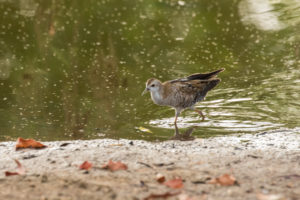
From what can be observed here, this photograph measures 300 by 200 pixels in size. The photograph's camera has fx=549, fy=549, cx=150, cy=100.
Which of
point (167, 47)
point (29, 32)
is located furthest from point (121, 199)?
point (29, 32)

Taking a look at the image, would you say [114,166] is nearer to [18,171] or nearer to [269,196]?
[18,171]

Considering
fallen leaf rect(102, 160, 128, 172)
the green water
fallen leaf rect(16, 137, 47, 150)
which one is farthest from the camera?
the green water

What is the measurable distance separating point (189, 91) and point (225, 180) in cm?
348

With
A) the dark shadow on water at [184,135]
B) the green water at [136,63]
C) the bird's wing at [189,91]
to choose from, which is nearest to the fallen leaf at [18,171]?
the green water at [136,63]

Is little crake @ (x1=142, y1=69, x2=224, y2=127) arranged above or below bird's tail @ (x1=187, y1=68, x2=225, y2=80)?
below

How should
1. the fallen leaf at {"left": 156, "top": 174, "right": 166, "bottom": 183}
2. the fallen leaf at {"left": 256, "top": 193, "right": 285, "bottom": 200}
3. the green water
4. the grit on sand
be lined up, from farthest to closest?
1. the green water
2. the fallen leaf at {"left": 156, "top": 174, "right": 166, "bottom": 183}
3. the grit on sand
4. the fallen leaf at {"left": 256, "top": 193, "right": 285, "bottom": 200}

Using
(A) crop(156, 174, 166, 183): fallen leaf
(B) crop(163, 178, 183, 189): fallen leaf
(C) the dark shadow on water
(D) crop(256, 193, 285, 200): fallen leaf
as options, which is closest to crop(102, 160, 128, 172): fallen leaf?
(A) crop(156, 174, 166, 183): fallen leaf

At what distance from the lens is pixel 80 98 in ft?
28.9

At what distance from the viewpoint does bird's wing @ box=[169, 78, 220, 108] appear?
8.09 metres

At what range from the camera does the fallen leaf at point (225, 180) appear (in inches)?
189

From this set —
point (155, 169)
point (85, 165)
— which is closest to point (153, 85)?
point (155, 169)

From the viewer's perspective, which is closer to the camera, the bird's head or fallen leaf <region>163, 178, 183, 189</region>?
fallen leaf <region>163, 178, 183, 189</region>

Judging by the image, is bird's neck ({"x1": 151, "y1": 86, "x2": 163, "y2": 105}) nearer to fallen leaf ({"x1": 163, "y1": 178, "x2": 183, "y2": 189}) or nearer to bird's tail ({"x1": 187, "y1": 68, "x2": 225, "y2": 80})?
bird's tail ({"x1": 187, "y1": 68, "x2": 225, "y2": 80})

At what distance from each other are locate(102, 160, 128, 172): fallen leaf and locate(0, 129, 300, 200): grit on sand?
4cm
